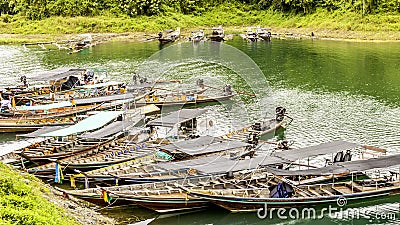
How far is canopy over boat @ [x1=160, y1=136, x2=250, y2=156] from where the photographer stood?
25.3 m

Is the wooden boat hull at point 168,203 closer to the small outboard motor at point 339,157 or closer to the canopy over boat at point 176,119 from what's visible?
the small outboard motor at point 339,157

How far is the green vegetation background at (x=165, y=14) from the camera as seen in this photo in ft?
287

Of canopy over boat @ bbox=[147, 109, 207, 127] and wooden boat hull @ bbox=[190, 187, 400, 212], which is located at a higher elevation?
canopy over boat @ bbox=[147, 109, 207, 127]

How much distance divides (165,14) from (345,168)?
78.8 m

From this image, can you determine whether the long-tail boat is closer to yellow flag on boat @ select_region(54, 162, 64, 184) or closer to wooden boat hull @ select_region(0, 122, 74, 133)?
yellow flag on boat @ select_region(54, 162, 64, 184)

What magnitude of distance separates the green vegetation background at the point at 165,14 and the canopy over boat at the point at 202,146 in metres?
60.6

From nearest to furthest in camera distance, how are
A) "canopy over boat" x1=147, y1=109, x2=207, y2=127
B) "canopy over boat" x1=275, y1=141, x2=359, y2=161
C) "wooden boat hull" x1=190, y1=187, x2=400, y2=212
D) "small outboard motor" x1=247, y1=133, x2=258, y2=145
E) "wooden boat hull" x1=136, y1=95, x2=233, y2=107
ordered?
"wooden boat hull" x1=190, y1=187, x2=400, y2=212 < "canopy over boat" x1=275, y1=141, x2=359, y2=161 < "small outboard motor" x1=247, y1=133, x2=258, y2=145 < "canopy over boat" x1=147, y1=109, x2=207, y2=127 < "wooden boat hull" x1=136, y1=95, x2=233, y2=107

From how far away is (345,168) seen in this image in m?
22.6

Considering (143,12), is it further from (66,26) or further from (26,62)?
(26,62)

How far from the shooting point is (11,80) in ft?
170

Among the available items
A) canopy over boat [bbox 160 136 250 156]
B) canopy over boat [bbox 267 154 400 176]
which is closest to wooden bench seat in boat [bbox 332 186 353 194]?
canopy over boat [bbox 267 154 400 176]

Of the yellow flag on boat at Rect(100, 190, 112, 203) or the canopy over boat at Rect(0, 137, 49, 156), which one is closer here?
the yellow flag on boat at Rect(100, 190, 112, 203)

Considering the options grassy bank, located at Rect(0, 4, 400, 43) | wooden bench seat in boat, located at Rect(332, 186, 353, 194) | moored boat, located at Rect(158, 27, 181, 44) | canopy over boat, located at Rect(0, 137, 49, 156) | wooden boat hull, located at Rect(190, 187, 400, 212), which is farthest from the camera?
moored boat, located at Rect(158, 27, 181, 44)

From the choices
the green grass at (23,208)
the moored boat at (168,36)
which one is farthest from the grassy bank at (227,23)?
the green grass at (23,208)
